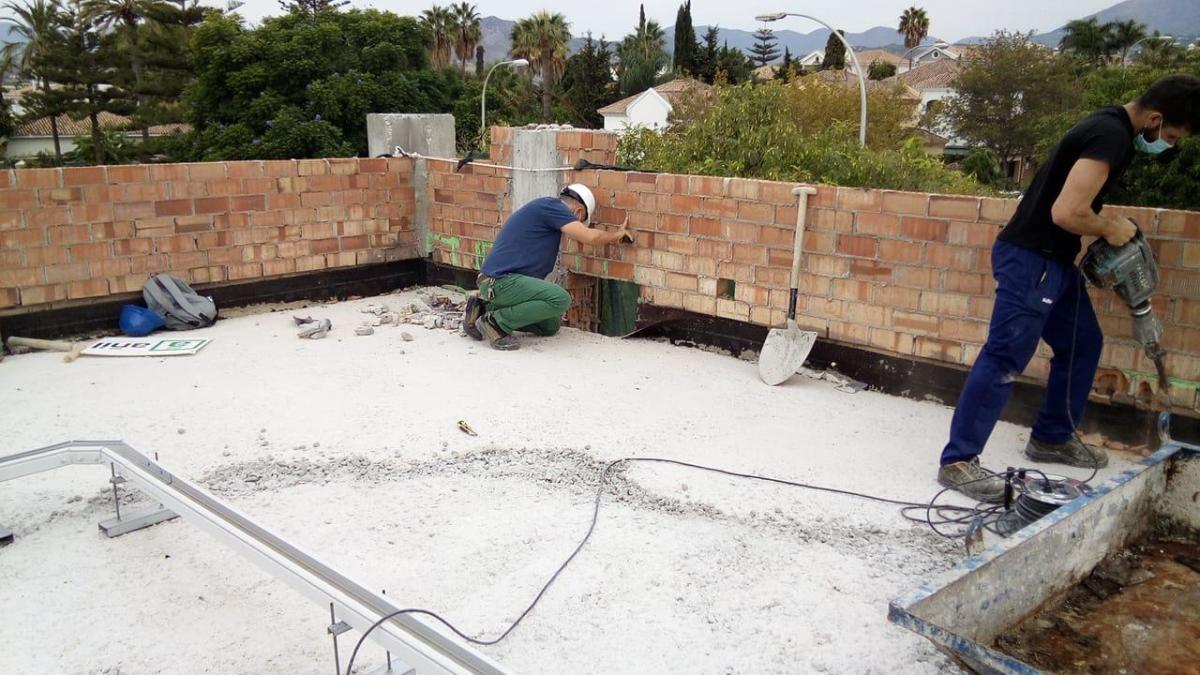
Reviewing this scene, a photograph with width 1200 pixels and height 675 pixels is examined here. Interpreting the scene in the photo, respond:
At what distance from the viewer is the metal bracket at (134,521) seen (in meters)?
3.34

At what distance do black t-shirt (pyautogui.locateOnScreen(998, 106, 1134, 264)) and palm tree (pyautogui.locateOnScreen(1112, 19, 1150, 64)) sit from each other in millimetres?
57123

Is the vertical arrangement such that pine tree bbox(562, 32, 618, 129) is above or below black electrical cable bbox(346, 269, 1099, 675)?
above

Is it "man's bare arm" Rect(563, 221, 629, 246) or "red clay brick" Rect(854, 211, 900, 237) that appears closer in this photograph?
"red clay brick" Rect(854, 211, 900, 237)

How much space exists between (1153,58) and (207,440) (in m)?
38.5

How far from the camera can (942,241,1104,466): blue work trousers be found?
3.53 meters

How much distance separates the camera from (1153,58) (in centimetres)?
3338

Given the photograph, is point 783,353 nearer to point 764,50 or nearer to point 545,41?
point 545,41

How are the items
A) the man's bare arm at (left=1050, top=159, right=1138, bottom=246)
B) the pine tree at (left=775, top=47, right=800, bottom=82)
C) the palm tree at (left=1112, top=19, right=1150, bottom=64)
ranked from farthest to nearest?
1. the palm tree at (left=1112, top=19, right=1150, bottom=64)
2. the pine tree at (left=775, top=47, right=800, bottom=82)
3. the man's bare arm at (left=1050, top=159, right=1138, bottom=246)

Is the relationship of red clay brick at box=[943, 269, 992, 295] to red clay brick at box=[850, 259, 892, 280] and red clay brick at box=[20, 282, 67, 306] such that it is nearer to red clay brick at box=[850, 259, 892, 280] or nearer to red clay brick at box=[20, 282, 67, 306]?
red clay brick at box=[850, 259, 892, 280]

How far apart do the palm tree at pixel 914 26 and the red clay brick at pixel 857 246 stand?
94.2 m

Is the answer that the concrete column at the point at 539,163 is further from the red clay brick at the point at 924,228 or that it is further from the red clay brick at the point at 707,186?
the red clay brick at the point at 924,228

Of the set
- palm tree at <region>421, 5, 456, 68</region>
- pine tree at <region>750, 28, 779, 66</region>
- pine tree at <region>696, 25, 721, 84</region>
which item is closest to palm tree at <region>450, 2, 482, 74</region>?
palm tree at <region>421, 5, 456, 68</region>

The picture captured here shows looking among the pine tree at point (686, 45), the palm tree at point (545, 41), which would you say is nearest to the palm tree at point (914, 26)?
the pine tree at point (686, 45)

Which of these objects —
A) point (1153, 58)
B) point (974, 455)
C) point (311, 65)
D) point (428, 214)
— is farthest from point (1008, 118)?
point (974, 455)
